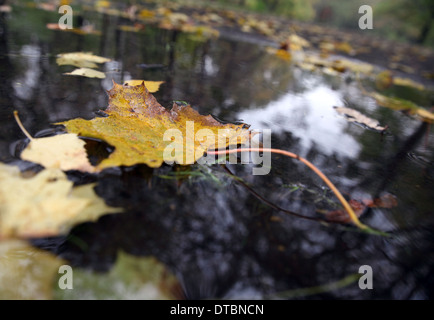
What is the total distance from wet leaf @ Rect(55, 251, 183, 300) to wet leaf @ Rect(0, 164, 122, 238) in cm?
10

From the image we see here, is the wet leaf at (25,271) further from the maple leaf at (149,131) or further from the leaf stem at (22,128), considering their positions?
the leaf stem at (22,128)

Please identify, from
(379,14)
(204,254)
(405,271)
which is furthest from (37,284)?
(379,14)

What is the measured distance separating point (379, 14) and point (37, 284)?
507 inches

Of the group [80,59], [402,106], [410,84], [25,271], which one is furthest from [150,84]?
[410,84]

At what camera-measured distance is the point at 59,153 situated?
2.07 feet

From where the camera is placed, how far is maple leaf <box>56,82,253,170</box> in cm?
67

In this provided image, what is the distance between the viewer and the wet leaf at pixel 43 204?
47 centimetres

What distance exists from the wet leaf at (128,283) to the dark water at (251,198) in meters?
0.02

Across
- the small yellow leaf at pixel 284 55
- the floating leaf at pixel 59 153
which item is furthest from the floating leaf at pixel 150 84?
the small yellow leaf at pixel 284 55

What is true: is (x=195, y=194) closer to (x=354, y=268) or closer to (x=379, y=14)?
(x=354, y=268)

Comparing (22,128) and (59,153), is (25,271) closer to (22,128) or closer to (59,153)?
(59,153)

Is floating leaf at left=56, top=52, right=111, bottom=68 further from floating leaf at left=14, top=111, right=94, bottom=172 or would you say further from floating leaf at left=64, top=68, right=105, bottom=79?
floating leaf at left=14, top=111, right=94, bottom=172

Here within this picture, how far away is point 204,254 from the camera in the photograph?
1.67 feet

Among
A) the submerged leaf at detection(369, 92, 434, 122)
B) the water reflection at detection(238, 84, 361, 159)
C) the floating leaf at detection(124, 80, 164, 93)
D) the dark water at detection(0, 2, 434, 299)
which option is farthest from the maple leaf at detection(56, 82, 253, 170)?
the submerged leaf at detection(369, 92, 434, 122)
